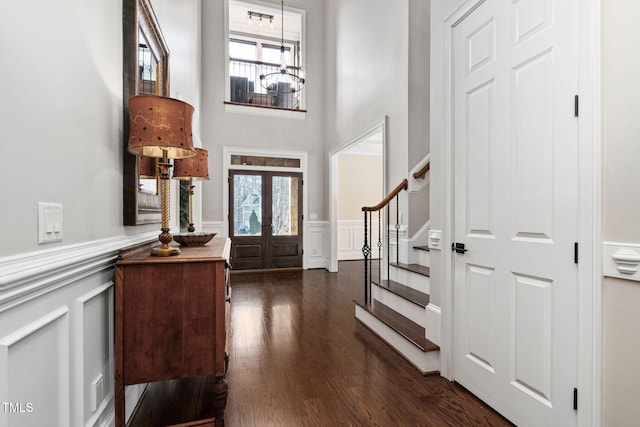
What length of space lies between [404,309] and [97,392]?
2.34 m

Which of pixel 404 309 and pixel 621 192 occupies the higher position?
pixel 621 192

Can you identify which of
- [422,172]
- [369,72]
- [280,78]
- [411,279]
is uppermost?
[280,78]

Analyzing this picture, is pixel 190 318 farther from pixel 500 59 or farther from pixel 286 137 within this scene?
pixel 286 137

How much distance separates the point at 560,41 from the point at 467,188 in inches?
34.9

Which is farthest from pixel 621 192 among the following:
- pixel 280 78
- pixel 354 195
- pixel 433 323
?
pixel 354 195

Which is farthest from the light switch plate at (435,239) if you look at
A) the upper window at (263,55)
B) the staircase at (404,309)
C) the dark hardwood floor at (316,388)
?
the upper window at (263,55)

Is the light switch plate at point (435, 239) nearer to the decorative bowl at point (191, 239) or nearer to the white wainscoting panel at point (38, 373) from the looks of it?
the decorative bowl at point (191, 239)

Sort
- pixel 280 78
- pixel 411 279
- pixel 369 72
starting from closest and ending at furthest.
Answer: pixel 411 279 → pixel 369 72 → pixel 280 78

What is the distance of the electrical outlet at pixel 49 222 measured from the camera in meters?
0.98

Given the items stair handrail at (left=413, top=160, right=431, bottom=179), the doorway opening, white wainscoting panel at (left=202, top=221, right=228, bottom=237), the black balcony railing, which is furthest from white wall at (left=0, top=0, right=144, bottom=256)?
the doorway opening

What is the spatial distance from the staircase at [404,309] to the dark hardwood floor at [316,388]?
10 cm

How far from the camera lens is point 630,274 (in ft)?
3.90

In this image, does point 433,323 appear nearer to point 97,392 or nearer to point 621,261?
point 621,261

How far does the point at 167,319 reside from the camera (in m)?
1.47
